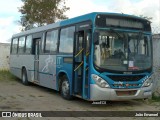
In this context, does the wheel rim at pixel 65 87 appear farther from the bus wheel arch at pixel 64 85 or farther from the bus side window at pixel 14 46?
the bus side window at pixel 14 46

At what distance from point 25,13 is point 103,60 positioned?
24581mm

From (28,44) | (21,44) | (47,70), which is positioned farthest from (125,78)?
(21,44)

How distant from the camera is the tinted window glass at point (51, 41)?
13605 millimetres

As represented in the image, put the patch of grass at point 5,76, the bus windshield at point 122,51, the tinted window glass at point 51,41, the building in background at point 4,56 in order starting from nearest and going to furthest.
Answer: the bus windshield at point 122,51, the tinted window glass at point 51,41, the patch of grass at point 5,76, the building in background at point 4,56

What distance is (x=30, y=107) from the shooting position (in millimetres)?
10797

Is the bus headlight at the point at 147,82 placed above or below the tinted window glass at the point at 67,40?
below

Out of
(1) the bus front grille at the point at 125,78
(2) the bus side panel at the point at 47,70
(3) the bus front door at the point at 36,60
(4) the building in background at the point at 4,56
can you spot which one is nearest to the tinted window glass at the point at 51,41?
(2) the bus side panel at the point at 47,70

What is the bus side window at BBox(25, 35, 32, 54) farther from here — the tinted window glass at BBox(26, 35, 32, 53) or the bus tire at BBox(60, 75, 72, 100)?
the bus tire at BBox(60, 75, 72, 100)

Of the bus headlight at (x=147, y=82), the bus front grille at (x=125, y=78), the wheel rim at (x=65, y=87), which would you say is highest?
the bus front grille at (x=125, y=78)

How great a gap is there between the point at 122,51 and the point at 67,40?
2.51 meters

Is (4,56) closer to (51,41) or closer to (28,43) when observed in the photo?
(28,43)

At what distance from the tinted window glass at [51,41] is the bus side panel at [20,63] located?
232 centimetres

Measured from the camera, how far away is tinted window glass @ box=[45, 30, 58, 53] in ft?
44.6

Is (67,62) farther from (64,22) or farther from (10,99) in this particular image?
(10,99)
